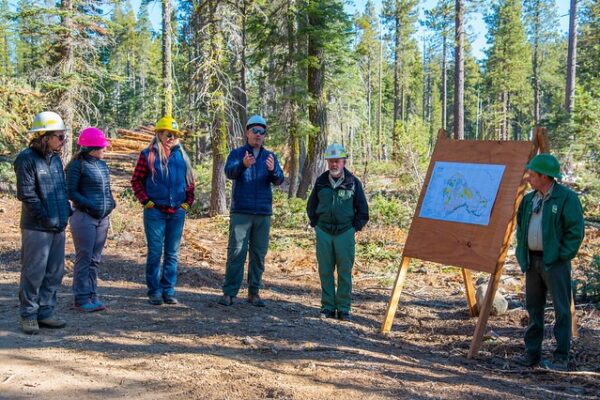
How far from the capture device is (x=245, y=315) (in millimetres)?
6312

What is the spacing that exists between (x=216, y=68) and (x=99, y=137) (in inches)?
392

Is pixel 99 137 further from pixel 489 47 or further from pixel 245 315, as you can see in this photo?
pixel 489 47

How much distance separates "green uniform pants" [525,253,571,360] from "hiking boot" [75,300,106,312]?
456 centimetres

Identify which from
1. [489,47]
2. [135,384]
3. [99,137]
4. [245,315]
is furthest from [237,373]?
[489,47]

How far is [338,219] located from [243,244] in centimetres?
119

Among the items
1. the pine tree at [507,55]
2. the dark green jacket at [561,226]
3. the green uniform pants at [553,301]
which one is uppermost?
the pine tree at [507,55]

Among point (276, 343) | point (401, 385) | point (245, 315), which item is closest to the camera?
point (401, 385)

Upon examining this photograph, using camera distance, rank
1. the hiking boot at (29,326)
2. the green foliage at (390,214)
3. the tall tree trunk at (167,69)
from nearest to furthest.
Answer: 1. the hiking boot at (29,326)
2. the green foliage at (390,214)
3. the tall tree trunk at (167,69)

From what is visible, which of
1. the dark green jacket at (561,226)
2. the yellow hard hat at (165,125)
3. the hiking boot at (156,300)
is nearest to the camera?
the dark green jacket at (561,226)

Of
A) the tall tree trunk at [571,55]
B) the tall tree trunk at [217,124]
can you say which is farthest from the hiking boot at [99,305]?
the tall tree trunk at [571,55]

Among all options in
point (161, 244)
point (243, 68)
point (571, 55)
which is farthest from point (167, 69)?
point (571, 55)

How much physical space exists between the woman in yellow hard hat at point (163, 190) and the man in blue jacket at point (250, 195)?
569 mm

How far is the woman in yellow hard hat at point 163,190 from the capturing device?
20.5ft

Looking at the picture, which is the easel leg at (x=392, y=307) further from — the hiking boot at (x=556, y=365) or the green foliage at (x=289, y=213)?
the green foliage at (x=289, y=213)
